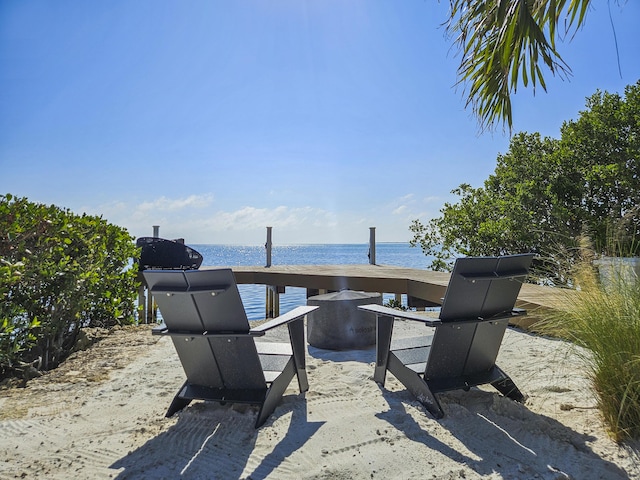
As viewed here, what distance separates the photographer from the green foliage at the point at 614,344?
6.03 feet

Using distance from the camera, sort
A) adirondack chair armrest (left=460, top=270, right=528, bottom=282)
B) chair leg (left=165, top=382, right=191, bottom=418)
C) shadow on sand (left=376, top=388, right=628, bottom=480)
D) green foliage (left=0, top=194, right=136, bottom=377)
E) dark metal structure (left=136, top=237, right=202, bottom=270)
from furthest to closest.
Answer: dark metal structure (left=136, top=237, right=202, bottom=270), green foliage (left=0, top=194, right=136, bottom=377), chair leg (left=165, top=382, right=191, bottom=418), adirondack chair armrest (left=460, top=270, right=528, bottom=282), shadow on sand (left=376, top=388, right=628, bottom=480)

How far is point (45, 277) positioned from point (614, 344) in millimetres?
3838

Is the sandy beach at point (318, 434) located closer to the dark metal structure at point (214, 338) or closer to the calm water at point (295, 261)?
the dark metal structure at point (214, 338)

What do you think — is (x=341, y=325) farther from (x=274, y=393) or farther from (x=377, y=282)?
(x=377, y=282)

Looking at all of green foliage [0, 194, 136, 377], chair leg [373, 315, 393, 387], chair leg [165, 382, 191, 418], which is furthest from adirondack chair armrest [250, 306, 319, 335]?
green foliage [0, 194, 136, 377]

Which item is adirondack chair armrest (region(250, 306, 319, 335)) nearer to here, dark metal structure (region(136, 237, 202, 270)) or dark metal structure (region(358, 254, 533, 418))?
dark metal structure (region(358, 254, 533, 418))

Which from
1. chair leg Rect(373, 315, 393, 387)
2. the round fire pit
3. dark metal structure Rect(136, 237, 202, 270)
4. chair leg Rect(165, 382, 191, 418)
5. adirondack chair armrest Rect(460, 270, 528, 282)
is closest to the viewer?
adirondack chair armrest Rect(460, 270, 528, 282)

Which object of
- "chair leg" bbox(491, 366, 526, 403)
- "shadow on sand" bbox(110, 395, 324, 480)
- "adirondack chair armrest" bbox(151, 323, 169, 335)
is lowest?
"shadow on sand" bbox(110, 395, 324, 480)

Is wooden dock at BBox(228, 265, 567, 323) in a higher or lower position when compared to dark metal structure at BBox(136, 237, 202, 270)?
lower

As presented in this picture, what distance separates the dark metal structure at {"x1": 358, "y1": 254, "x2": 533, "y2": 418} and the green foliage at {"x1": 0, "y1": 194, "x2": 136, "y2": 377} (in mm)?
2604

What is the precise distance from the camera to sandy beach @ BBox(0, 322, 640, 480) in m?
1.75

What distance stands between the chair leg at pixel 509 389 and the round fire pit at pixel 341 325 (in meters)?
1.71

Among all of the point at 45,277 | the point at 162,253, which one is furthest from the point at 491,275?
the point at 162,253

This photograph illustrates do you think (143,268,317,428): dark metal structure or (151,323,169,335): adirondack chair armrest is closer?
(143,268,317,428): dark metal structure
